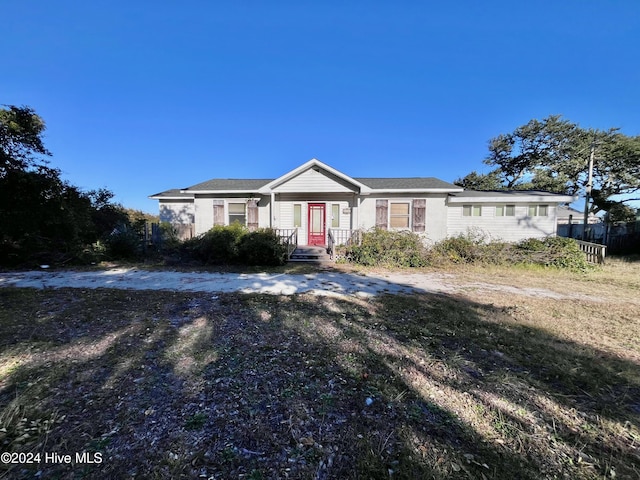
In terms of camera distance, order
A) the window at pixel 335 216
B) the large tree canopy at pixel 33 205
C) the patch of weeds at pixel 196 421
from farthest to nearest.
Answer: the window at pixel 335 216 < the large tree canopy at pixel 33 205 < the patch of weeds at pixel 196 421

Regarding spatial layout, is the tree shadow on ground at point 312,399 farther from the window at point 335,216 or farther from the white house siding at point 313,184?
the window at point 335,216

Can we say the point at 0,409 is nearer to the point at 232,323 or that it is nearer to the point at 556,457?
the point at 232,323

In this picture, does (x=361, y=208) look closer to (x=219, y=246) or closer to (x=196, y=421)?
(x=219, y=246)

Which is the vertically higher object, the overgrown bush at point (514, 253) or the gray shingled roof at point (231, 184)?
the gray shingled roof at point (231, 184)

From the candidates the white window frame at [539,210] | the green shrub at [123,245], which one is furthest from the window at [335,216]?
the white window frame at [539,210]

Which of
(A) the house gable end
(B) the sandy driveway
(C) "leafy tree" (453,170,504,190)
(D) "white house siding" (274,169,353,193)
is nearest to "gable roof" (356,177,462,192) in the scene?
(A) the house gable end

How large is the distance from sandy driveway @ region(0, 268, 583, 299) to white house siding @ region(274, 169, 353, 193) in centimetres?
482

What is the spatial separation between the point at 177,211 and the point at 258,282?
1076 cm

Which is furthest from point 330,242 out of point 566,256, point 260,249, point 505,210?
point 566,256

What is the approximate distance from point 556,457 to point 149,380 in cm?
336

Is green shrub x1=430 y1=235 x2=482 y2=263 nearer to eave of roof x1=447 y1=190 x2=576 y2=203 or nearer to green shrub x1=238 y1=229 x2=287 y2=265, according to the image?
eave of roof x1=447 y1=190 x2=576 y2=203

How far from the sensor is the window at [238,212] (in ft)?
44.5

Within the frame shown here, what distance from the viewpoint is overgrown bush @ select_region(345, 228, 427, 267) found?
10.7 meters

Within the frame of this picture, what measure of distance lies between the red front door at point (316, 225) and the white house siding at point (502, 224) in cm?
613
